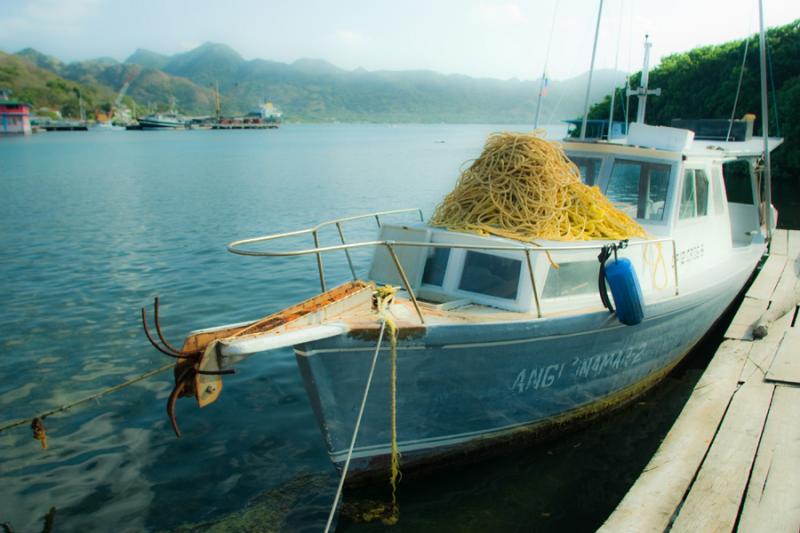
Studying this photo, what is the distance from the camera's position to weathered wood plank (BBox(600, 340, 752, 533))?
14.9 ft

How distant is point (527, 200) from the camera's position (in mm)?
7352

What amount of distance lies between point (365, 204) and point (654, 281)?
21.7 metres

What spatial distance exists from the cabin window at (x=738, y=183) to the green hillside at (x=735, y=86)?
2254mm

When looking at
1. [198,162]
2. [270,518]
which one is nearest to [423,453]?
[270,518]

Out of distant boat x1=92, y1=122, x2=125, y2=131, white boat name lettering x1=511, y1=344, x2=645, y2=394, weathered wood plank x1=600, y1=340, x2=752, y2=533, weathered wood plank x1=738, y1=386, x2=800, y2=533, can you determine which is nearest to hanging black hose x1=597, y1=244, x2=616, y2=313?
white boat name lettering x1=511, y1=344, x2=645, y2=394

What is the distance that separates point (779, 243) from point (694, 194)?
247 inches

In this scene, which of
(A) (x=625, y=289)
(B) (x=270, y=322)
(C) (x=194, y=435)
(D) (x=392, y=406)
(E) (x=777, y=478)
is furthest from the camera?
(C) (x=194, y=435)

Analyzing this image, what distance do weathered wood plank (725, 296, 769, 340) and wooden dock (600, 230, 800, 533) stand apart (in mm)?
280

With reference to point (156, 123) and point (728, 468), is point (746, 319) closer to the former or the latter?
point (728, 468)

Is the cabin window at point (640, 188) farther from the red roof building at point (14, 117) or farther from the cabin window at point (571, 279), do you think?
the red roof building at point (14, 117)

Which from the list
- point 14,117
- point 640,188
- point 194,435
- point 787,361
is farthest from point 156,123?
point 787,361

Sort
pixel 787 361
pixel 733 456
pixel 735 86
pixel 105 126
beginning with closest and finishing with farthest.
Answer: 1. pixel 733 456
2. pixel 787 361
3. pixel 735 86
4. pixel 105 126

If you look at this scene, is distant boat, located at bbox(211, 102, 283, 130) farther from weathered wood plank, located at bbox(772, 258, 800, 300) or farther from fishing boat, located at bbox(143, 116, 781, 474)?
fishing boat, located at bbox(143, 116, 781, 474)

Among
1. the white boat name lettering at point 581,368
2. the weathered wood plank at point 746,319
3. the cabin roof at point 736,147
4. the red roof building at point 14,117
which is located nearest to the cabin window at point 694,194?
the cabin roof at point 736,147
